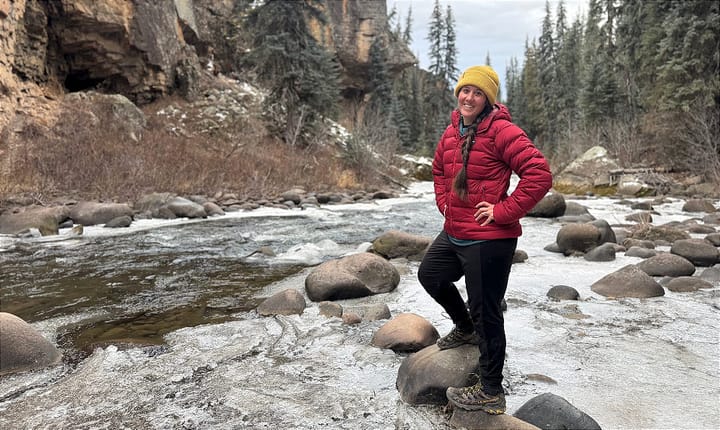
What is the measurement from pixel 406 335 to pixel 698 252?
459 cm

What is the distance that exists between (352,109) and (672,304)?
38841 mm

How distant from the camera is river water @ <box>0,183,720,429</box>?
2.60m

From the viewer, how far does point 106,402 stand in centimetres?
275

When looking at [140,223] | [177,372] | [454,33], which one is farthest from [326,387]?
[454,33]

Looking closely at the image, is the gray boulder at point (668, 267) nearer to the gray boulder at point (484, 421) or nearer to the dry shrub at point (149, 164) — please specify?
the gray boulder at point (484, 421)

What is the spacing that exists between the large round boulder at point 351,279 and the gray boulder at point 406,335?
129 cm

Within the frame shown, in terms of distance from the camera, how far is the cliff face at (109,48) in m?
15.2

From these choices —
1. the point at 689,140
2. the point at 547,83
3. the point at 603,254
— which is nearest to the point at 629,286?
the point at 603,254

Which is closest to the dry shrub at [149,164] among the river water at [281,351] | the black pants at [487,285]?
the river water at [281,351]

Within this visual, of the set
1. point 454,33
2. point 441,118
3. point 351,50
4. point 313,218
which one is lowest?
point 313,218

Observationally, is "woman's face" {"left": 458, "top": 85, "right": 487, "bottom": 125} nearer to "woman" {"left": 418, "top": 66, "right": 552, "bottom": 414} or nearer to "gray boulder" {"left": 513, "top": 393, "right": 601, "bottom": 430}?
"woman" {"left": 418, "top": 66, "right": 552, "bottom": 414}

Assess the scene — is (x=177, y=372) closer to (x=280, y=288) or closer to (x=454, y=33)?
(x=280, y=288)

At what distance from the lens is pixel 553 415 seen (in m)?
2.29

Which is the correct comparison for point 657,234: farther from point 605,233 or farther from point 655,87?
point 655,87
